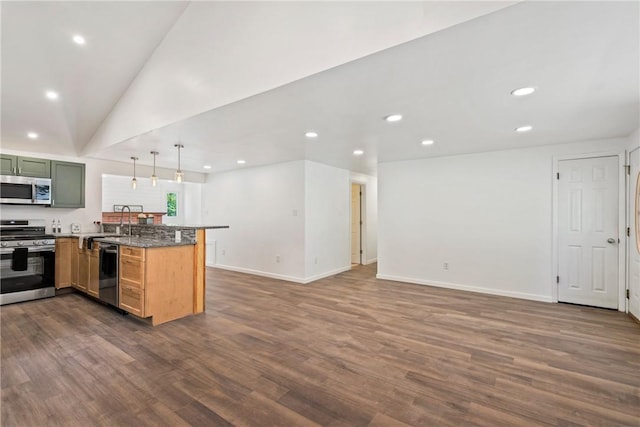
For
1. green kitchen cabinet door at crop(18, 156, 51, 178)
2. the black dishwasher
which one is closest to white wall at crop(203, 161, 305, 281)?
the black dishwasher

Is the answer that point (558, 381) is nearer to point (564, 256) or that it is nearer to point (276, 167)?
point (564, 256)

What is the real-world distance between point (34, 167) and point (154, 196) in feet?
11.4

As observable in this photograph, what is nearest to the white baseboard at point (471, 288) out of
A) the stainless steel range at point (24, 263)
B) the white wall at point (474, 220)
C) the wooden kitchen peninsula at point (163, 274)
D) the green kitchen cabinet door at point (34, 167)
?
the white wall at point (474, 220)

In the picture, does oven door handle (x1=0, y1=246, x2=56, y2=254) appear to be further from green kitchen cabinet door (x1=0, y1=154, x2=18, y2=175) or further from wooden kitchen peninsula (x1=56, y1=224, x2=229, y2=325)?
green kitchen cabinet door (x1=0, y1=154, x2=18, y2=175)

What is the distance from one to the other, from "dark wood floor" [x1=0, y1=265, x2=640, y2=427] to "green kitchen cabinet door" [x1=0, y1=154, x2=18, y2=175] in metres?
2.07

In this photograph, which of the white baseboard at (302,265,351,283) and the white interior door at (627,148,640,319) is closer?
the white interior door at (627,148,640,319)

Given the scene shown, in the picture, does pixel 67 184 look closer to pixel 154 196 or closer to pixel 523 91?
pixel 154 196

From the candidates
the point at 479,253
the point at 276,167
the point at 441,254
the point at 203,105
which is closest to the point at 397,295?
the point at 441,254

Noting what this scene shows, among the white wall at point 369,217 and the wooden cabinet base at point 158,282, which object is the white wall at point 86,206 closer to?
the wooden cabinet base at point 158,282

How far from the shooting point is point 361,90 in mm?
2297

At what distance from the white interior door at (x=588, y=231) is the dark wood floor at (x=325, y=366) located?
32 centimetres

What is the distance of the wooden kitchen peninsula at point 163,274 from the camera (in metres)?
3.27

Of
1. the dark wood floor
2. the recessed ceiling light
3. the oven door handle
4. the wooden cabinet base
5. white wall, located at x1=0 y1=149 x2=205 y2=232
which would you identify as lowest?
the dark wood floor

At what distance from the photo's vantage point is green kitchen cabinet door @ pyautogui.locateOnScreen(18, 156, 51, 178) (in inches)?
177
